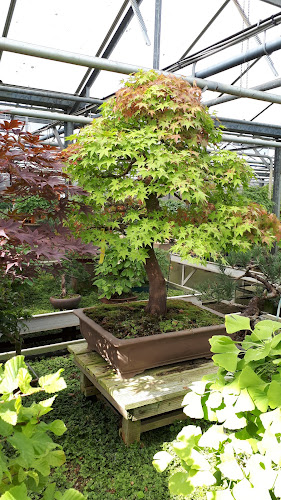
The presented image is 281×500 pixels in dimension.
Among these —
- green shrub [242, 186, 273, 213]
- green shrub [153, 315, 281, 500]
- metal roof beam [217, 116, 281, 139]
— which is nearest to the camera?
green shrub [153, 315, 281, 500]

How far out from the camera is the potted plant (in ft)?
5.35

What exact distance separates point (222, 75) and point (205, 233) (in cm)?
268

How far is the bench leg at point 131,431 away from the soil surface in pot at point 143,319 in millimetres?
390

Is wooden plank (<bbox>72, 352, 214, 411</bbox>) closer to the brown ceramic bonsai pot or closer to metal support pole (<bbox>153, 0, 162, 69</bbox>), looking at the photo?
the brown ceramic bonsai pot

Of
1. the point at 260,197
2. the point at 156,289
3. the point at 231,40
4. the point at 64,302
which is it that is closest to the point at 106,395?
the point at 156,289

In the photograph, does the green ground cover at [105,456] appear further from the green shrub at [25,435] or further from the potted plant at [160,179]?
the green shrub at [25,435]

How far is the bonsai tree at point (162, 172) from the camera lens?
163cm

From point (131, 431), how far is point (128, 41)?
2907 millimetres

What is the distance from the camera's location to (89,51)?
308 centimetres

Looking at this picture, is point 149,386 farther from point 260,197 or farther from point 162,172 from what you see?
point 260,197

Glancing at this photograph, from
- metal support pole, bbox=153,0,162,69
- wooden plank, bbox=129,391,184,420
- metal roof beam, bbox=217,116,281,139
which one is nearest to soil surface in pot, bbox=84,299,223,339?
wooden plank, bbox=129,391,184,420

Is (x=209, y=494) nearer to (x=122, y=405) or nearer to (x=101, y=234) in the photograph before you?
(x=122, y=405)

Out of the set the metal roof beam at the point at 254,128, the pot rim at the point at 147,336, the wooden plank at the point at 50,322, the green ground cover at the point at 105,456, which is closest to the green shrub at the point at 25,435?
the green ground cover at the point at 105,456

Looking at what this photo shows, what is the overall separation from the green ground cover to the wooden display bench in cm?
8
